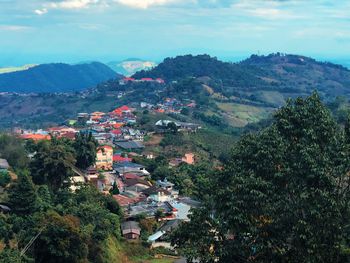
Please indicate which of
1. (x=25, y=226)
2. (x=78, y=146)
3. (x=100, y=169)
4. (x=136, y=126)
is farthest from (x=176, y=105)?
(x=25, y=226)

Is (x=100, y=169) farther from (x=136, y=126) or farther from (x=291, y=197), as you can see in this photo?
(x=291, y=197)

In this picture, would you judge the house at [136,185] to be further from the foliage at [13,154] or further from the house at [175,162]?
the house at [175,162]

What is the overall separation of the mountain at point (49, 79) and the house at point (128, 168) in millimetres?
129649

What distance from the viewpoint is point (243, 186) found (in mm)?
10805

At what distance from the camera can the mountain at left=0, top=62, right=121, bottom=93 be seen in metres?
171

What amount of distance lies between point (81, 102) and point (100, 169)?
65314 millimetres

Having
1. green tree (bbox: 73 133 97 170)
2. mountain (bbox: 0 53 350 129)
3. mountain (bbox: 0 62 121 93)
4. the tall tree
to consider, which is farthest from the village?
mountain (bbox: 0 62 121 93)

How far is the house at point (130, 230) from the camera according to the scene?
23000 mm

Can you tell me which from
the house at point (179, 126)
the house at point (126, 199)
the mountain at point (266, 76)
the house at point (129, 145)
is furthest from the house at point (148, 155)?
the mountain at point (266, 76)

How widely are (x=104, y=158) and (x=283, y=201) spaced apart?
28726 millimetres

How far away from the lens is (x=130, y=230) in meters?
23.2

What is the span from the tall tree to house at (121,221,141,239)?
11.5 metres

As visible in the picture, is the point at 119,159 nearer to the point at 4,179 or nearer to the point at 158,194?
the point at 158,194

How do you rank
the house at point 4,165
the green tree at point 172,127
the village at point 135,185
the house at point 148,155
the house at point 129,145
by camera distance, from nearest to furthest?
1. the village at point 135,185
2. the house at point 4,165
3. the house at point 148,155
4. the house at point 129,145
5. the green tree at point 172,127
